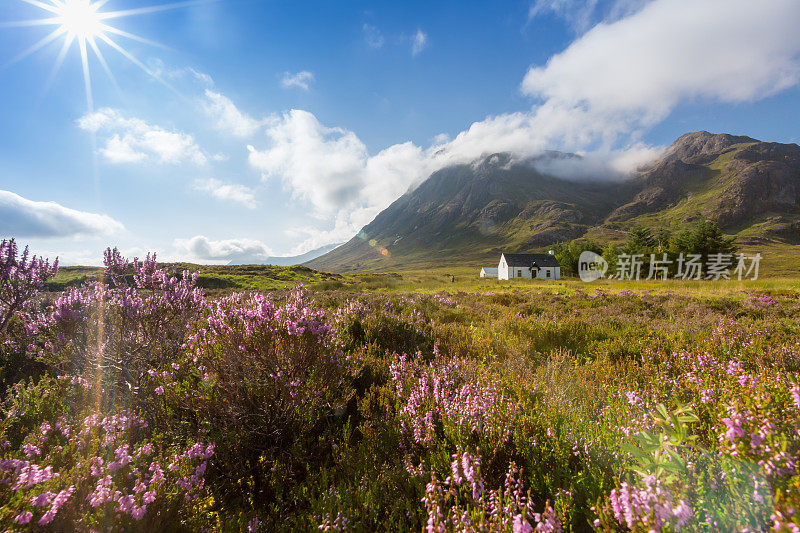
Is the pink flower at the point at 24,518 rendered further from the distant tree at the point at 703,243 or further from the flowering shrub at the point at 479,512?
the distant tree at the point at 703,243

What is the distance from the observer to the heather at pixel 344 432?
1.76m

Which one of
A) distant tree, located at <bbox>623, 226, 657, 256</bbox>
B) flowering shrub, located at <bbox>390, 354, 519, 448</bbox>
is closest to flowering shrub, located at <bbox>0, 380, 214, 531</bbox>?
flowering shrub, located at <bbox>390, 354, 519, 448</bbox>

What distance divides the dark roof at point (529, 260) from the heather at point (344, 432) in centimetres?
6617

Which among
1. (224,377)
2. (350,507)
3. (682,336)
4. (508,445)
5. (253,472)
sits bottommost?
(253,472)

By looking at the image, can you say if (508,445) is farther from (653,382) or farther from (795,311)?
(795,311)

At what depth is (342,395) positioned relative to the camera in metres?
3.84

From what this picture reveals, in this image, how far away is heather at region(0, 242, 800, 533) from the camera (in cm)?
176

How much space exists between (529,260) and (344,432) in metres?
73.0

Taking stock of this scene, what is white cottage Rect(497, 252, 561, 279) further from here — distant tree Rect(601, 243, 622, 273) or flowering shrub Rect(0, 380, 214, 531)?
flowering shrub Rect(0, 380, 214, 531)

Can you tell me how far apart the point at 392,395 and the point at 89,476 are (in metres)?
2.67

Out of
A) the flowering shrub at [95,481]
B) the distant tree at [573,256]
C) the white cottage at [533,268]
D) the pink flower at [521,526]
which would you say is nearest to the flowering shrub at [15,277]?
the flowering shrub at [95,481]

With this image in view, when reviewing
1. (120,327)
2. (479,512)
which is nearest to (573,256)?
(479,512)

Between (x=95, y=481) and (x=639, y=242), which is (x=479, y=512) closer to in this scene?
(x=95, y=481)

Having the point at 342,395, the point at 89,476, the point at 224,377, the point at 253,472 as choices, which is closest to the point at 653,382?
the point at 342,395
